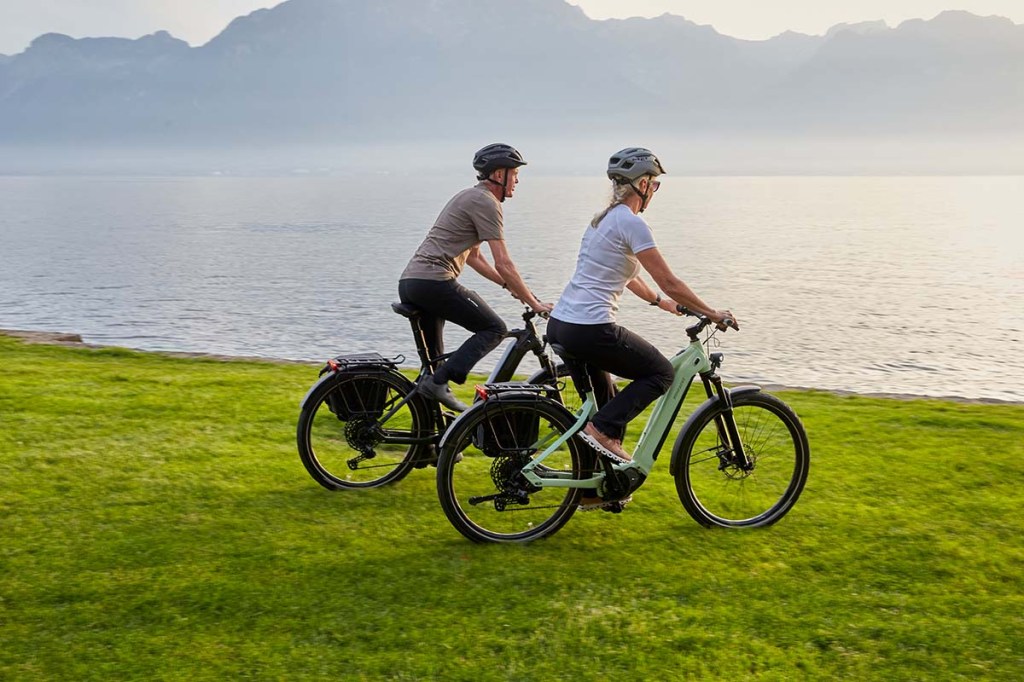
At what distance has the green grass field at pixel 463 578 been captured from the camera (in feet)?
16.8

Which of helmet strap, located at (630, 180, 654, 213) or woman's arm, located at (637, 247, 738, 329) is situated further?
helmet strap, located at (630, 180, 654, 213)

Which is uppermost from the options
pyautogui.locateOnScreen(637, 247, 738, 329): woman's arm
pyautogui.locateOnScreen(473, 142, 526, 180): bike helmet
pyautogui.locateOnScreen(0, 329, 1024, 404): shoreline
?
pyautogui.locateOnScreen(473, 142, 526, 180): bike helmet

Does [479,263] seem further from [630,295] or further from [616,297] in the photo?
[630,295]

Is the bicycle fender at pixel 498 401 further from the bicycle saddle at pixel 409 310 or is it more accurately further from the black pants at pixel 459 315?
the bicycle saddle at pixel 409 310

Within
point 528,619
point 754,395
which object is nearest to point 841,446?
point 754,395

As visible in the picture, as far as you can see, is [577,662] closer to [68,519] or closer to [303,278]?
[68,519]

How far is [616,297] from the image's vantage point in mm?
6484

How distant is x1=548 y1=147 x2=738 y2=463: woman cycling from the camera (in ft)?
20.6

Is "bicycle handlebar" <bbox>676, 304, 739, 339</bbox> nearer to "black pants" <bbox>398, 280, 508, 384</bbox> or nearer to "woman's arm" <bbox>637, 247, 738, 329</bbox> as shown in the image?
"woman's arm" <bbox>637, 247, 738, 329</bbox>

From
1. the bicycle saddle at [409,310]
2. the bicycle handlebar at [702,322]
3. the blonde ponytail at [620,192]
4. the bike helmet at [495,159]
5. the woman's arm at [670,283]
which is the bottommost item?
the bicycle saddle at [409,310]

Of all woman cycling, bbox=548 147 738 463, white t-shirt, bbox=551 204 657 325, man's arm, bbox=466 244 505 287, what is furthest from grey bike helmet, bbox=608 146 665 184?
man's arm, bbox=466 244 505 287

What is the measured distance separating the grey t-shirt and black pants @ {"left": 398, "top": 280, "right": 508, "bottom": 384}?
0.26ft

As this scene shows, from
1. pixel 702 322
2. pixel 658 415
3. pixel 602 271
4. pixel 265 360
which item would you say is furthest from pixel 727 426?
pixel 265 360

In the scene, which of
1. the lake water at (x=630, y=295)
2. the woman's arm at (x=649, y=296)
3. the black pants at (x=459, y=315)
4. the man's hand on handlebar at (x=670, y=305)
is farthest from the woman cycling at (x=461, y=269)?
the lake water at (x=630, y=295)
